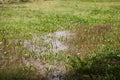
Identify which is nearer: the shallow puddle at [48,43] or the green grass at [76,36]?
the green grass at [76,36]

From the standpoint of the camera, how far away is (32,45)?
11.7m

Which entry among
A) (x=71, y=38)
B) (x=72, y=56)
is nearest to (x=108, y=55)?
(x=72, y=56)

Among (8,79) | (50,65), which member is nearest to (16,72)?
(8,79)

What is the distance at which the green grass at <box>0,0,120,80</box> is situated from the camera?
8859mm

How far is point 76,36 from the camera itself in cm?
1330

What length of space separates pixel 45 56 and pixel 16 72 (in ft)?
6.04

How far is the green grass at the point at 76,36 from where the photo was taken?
886cm

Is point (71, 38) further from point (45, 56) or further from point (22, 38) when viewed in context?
point (45, 56)

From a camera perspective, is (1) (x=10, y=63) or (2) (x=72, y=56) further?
(2) (x=72, y=56)

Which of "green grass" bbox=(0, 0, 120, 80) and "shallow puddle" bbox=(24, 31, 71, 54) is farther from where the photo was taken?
"shallow puddle" bbox=(24, 31, 71, 54)

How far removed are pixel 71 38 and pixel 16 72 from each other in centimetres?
492

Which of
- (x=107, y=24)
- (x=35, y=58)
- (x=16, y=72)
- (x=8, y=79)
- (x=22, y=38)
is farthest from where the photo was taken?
(x=107, y=24)

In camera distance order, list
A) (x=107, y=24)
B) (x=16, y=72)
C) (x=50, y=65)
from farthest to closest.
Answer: (x=107, y=24), (x=50, y=65), (x=16, y=72)

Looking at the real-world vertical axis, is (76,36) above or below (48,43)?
below
